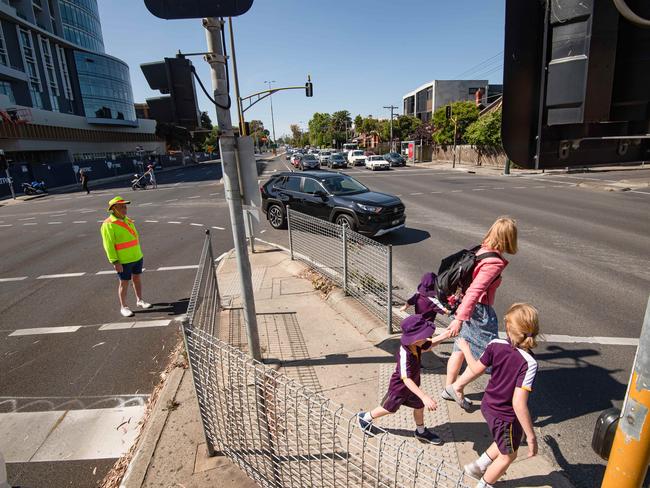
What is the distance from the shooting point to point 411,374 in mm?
2721

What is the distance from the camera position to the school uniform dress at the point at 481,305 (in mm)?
3025

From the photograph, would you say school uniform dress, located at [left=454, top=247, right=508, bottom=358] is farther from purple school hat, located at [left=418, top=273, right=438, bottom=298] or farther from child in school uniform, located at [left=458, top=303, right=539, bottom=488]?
child in school uniform, located at [left=458, top=303, right=539, bottom=488]

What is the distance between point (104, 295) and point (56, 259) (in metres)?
3.93

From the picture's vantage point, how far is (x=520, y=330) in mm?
2354

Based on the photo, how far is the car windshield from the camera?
1001cm

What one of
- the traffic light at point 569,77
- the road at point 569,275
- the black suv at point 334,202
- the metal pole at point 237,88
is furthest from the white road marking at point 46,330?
the metal pole at point 237,88

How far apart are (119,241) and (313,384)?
12.2 ft

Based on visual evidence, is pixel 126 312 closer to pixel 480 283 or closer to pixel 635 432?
pixel 480 283

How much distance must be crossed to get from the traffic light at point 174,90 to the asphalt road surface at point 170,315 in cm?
291

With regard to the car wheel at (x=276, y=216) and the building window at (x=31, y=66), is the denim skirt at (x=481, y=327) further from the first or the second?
the building window at (x=31, y=66)

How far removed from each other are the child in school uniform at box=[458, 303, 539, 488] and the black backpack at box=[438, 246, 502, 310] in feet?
2.37

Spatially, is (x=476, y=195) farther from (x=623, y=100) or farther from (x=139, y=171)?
(x=139, y=171)

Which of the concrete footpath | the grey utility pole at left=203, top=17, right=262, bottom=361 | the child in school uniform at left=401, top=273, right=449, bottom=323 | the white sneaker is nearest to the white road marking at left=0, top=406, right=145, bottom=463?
the concrete footpath

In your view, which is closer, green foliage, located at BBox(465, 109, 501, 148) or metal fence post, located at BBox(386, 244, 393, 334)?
metal fence post, located at BBox(386, 244, 393, 334)
